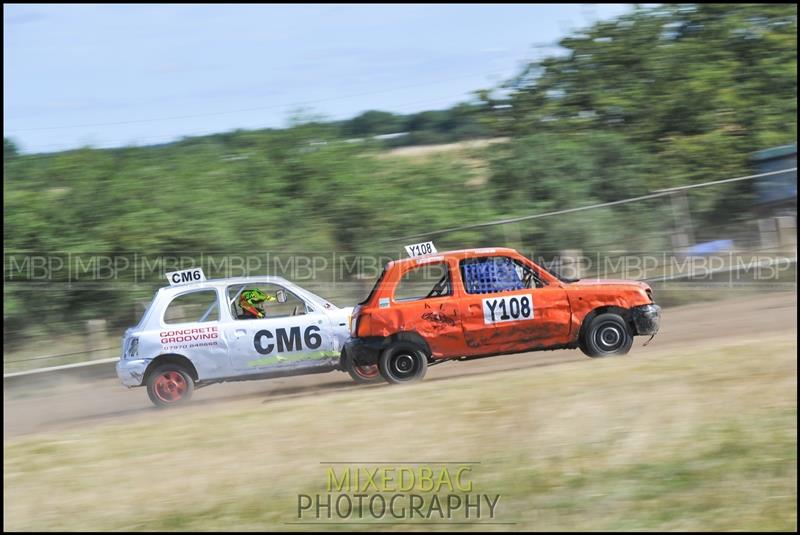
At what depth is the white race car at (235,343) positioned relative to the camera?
41.0 feet

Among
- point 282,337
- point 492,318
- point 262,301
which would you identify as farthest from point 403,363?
point 262,301

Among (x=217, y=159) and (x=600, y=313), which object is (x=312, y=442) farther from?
(x=217, y=159)

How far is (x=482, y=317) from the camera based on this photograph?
1191 centimetres

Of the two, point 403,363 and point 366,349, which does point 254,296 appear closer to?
point 366,349

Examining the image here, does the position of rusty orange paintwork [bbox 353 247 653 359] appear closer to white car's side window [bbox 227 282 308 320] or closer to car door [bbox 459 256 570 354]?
car door [bbox 459 256 570 354]

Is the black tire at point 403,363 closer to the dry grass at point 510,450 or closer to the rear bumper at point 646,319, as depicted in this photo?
the dry grass at point 510,450

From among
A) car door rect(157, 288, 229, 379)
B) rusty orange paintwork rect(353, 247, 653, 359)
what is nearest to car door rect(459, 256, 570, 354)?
rusty orange paintwork rect(353, 247, 653, 359)

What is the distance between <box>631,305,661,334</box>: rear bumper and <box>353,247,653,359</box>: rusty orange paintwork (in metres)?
0.09

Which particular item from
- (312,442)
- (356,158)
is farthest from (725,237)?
(312,442)

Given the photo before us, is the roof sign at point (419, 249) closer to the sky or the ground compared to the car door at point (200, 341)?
closer to the sky

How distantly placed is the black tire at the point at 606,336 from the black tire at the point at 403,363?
6.57 ft

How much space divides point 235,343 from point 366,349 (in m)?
1.86

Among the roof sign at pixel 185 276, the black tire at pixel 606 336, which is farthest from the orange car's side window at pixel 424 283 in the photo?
the roof sign at pixel 185 276

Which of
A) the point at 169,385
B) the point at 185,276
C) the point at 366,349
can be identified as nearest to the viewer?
the point at 366,349
